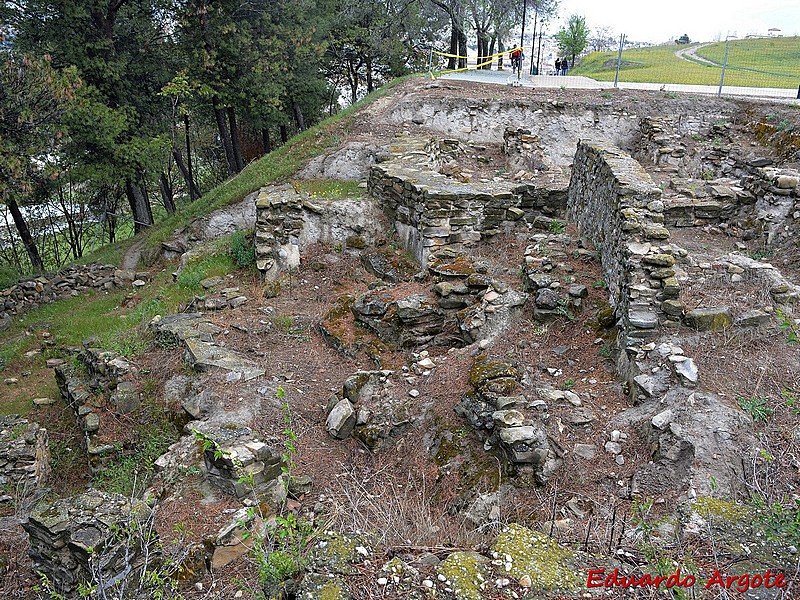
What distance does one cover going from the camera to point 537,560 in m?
3.32

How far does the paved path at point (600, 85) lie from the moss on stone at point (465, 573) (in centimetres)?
1744

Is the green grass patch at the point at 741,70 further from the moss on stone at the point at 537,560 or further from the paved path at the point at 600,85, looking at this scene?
the moss on stone at the point at 537,560

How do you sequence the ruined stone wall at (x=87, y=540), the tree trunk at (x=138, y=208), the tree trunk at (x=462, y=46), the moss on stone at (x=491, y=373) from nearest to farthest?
1. the ruined stone wall at (x=87, y=540)
2. the moss on stone at (x=491, y=373)
3. the tree trunk at (x=138, y=208)
4. the tree trunk at (x=462, y=46)

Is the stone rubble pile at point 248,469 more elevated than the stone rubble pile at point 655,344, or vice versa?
the stone rubble pile at point 655,344

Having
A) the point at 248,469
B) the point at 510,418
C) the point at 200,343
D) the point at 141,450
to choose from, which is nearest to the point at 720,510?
the point at 510,418

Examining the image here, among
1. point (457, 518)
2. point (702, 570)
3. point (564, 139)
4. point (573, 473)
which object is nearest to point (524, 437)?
point (573, 473)

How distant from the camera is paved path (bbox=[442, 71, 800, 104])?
643 inches

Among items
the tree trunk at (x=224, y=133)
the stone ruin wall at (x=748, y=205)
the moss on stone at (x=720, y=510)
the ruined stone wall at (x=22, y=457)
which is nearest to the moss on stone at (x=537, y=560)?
the moss on stone at (x=720, y=510)

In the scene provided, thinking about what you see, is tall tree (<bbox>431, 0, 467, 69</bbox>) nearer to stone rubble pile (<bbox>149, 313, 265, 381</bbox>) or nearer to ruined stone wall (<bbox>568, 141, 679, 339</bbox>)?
ruined stone wall (<bbox>568, 141, 679, 339</bbox>)

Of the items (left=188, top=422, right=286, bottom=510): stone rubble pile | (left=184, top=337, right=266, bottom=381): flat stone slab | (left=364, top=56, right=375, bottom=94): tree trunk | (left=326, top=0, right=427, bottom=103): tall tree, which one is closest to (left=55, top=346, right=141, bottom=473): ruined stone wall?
(left=184, top=337, right=266, bottom=381): flat stone slab

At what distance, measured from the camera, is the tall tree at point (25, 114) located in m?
10.1

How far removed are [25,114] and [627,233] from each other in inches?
424

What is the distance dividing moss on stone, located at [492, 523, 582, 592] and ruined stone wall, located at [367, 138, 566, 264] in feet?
21.0

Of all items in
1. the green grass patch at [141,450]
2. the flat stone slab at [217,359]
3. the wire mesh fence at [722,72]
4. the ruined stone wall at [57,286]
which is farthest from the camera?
the wire mesh fence at [722,72]
